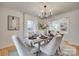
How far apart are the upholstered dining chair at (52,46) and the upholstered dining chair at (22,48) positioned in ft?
0.64

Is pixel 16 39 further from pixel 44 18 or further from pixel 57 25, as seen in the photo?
pixel 57 25

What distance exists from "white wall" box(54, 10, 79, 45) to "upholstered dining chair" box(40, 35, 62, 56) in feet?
0.50

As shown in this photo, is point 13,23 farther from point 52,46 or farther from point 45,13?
point 52,46

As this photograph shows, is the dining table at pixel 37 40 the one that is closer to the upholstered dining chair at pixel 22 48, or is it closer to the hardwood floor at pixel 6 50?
the upholstered dining chair at pixel 22 48

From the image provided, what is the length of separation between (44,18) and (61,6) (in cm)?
40

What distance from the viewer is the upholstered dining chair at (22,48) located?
7.80ft

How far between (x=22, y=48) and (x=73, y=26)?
1061mm

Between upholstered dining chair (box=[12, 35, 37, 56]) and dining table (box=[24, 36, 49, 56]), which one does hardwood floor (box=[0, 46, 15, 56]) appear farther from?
dining table (box=[24, 36, 49, 56])

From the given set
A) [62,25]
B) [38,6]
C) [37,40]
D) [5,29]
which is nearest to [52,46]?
[37,40]

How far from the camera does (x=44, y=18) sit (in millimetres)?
2391

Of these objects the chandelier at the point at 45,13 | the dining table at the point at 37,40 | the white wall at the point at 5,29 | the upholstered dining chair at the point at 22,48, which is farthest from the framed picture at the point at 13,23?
the chandelier at the point at 45,13

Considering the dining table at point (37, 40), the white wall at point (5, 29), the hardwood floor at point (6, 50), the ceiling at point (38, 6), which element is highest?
the ceiling at point (38, 6)

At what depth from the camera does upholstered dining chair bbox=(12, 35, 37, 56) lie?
93.6 inches

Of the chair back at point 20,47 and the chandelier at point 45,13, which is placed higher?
the chandelier at point 45,13
